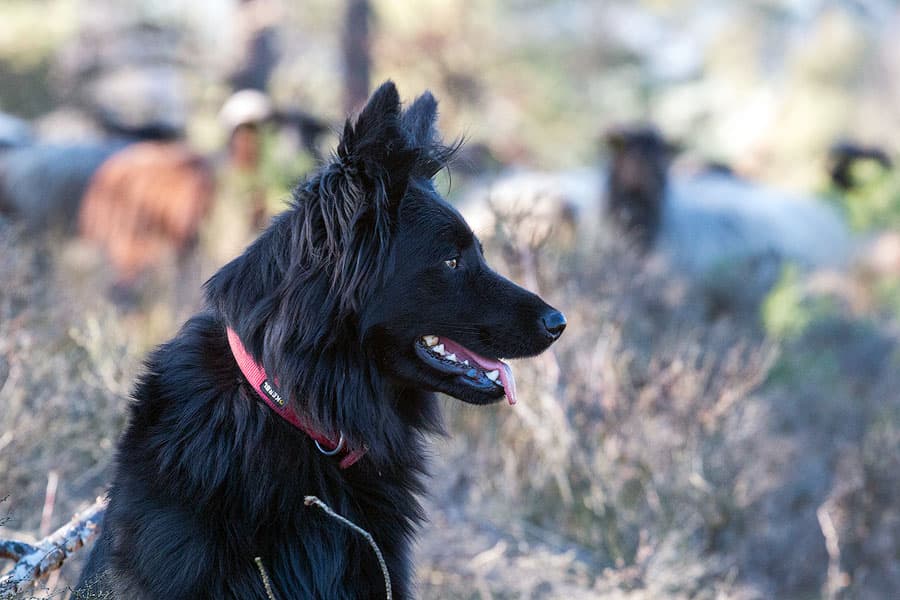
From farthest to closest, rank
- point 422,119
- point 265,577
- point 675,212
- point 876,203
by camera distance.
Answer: point 876,203
point 675,212
point 422,119
point 265,577

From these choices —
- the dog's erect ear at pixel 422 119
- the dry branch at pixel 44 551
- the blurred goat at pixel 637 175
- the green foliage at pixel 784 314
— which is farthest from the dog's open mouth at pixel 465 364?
the blurred goat at pixel 637 175

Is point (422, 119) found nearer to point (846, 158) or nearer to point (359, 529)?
point (359, 529)

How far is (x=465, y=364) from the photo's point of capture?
3080 millimetres

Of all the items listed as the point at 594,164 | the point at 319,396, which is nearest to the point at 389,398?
the point at 319,396

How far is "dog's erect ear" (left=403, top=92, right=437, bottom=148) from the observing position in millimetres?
3139

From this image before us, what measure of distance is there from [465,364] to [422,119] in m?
0.87

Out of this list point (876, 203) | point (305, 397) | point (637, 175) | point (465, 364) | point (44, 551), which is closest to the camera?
point (305, 397)

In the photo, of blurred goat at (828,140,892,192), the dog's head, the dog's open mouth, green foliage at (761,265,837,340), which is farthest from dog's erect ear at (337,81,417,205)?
blurred goat at (828,140,892,192)

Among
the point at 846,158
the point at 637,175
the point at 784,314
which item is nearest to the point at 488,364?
the point at 784,314

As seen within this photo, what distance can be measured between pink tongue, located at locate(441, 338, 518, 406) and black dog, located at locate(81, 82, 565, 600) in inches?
1.6

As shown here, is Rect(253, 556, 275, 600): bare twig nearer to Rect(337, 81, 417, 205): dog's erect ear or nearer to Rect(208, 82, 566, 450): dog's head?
Rect(208, 82, 566, 450): dog's head

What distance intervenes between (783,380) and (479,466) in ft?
11.3

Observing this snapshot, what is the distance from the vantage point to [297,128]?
35.2 ft

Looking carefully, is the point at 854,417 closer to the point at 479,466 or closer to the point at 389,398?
the point at 479,466
